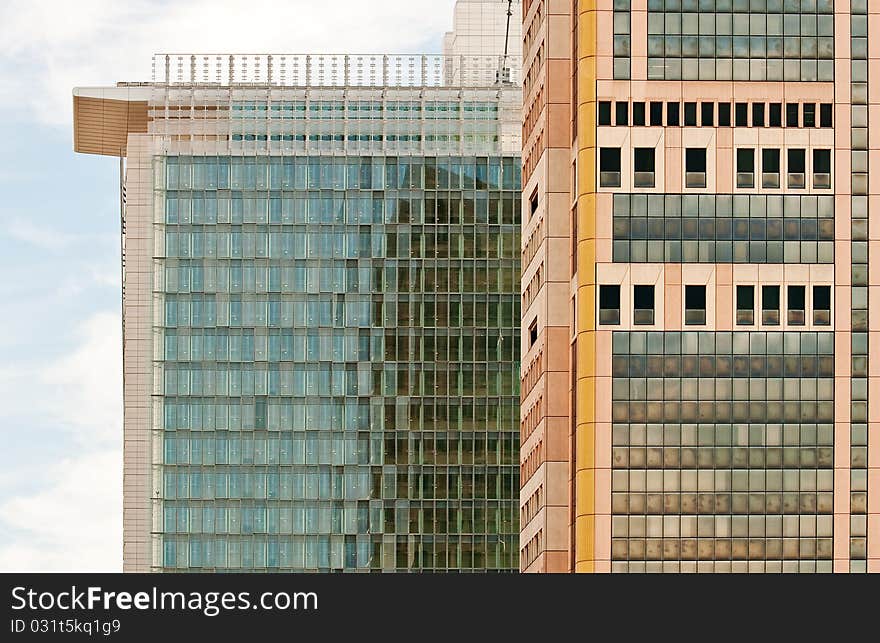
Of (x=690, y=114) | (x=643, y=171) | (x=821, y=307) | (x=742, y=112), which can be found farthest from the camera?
(x=742, y=112)

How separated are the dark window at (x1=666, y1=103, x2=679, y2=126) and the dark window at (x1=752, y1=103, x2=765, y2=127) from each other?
576 cm

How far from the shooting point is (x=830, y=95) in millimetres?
183625

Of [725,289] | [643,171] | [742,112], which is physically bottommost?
[725,289]

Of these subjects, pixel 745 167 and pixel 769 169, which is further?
pixel 769 169

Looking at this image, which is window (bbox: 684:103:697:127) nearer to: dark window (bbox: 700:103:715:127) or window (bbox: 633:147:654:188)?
dark window (bbox: 700:103:715:127)

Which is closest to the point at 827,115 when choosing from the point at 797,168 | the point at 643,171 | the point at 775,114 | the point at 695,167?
the point at 775,114

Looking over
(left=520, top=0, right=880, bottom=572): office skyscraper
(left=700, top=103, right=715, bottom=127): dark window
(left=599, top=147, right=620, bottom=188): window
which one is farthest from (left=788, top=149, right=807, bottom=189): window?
(left=599, top=147, right=620, bottom=188): window

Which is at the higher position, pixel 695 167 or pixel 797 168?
pixel 797 168

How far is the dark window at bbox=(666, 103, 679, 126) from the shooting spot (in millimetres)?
181875

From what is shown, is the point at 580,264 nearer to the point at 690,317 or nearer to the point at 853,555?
the point at 690,317

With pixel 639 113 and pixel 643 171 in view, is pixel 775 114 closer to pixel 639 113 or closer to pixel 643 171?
pixel 639 113

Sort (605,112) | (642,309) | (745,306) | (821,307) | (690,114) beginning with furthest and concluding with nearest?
1. (690,114)
2. (605,112)
3. (821,307)
4. (745,306)
5. (642,309)

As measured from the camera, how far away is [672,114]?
182m

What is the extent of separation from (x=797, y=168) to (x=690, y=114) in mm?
8888
